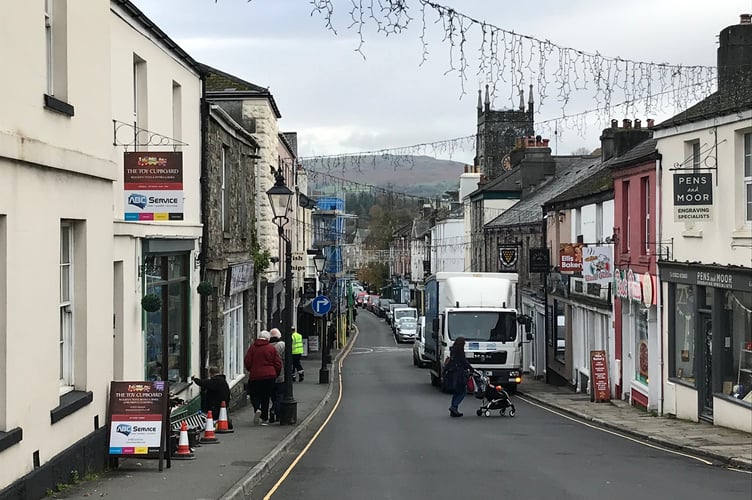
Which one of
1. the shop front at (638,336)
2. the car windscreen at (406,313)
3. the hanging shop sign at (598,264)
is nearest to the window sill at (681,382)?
the shop front at (638,336)

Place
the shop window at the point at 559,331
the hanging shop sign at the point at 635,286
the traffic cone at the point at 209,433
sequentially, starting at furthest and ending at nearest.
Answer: the shop window at the point at 559,331
the hanging shop sign at the point at 635,286
the traffic cone at the point at 209,433

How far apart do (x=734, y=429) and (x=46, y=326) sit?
1349 cm

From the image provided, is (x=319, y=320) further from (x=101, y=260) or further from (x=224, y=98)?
(x=101, y=260)

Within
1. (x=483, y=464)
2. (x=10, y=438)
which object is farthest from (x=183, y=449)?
(x=10, y=438)

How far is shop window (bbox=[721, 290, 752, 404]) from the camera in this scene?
1878cm

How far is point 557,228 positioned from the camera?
123 ft

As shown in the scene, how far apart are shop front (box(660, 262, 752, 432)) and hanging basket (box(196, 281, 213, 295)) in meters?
9.89

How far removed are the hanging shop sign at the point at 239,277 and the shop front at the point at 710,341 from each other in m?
9.87

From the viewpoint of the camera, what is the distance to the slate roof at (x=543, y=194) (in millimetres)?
46969

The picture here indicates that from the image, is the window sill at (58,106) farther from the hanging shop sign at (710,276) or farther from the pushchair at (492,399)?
the pushchair at (492,399)

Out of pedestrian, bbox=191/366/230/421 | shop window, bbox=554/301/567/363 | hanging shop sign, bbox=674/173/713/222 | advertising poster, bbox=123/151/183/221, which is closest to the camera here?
advertising poster, bbox=123/151/183/221

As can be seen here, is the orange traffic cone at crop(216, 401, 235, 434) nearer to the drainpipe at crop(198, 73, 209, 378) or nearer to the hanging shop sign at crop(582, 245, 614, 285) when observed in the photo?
the drainpipe at crop(198, 73, 209, 378)

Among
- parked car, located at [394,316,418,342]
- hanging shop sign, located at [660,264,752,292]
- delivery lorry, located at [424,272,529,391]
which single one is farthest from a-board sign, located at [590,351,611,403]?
parked car, located at [394,316,418,342]

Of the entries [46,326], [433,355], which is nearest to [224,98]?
[433,355]
